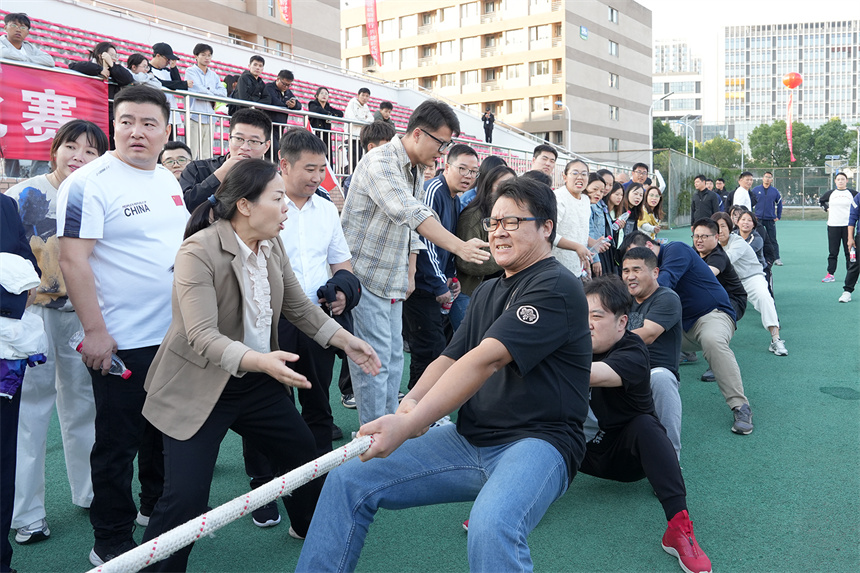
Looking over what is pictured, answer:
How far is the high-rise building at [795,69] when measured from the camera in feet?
357

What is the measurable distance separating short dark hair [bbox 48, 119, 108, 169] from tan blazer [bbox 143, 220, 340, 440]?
1257 millimetres

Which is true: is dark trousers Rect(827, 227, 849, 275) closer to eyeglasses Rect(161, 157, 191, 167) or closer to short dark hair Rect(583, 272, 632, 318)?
short dark hair Rect(583, 272, 632, 318)

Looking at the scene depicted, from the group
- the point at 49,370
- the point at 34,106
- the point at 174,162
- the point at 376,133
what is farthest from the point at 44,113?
the point at 49,370

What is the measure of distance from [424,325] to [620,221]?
138 inches

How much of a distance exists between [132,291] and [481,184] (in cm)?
281

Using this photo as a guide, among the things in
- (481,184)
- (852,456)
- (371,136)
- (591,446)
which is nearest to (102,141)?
(371,136)

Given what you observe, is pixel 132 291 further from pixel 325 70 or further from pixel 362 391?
pixel 325 70

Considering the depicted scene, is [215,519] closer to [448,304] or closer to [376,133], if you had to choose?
[448,304]

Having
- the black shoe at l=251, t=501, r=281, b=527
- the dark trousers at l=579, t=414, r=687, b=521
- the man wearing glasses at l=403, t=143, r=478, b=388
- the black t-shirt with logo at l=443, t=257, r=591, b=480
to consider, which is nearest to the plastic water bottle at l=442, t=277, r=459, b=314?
the man wearing glasses at l=403, t=143, r=478, b=388

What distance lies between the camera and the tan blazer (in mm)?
2234

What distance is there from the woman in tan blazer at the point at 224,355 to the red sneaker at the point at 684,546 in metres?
1.51

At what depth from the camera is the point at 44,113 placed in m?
5.62

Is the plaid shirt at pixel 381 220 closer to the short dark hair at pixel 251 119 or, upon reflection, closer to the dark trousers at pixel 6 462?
the short dark hair at pixel 251 119

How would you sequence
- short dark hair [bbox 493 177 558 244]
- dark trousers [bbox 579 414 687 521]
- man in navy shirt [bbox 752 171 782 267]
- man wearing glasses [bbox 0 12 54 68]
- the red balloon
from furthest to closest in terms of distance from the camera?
the red balloon
man in navy shirt [bbox 752 171 782 267]
man wearing glasses [bbox 0 12 54 68]
dark trousers [bbox 579 414 687 521]
short dark hair [bbox 493 177 558 244]
